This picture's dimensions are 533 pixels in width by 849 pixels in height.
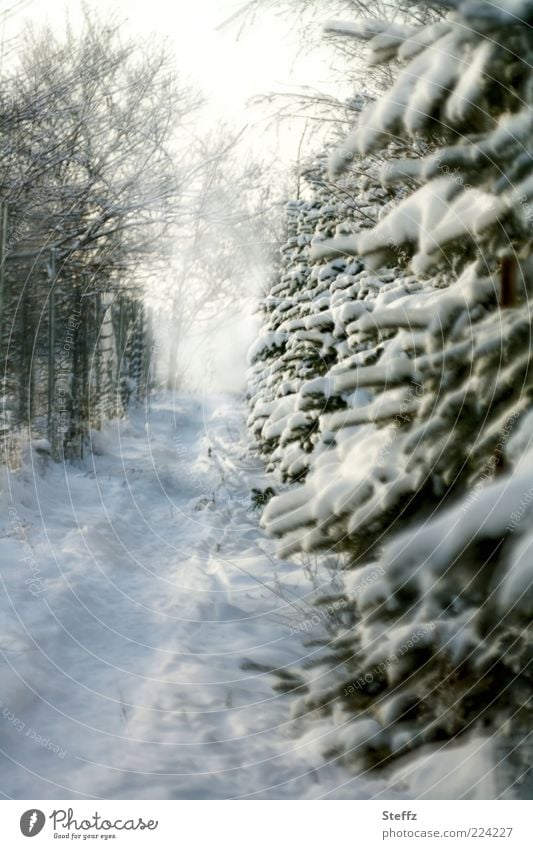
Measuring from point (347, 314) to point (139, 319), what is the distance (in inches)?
328

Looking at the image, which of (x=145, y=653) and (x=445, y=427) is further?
(x=145, y=653)

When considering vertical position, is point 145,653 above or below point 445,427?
below

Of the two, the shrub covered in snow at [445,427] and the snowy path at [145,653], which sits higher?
the shrub covered in snow at [445,427]

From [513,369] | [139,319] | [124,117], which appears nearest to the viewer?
[513,369]

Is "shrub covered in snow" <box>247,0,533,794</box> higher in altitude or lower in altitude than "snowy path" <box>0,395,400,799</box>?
higher

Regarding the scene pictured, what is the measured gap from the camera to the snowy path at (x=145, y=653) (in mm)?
2631

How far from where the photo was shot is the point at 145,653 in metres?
3.78

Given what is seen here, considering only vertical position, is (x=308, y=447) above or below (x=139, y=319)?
below

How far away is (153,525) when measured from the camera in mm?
6691

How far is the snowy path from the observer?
263cm

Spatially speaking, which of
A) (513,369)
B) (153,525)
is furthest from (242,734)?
(153,525)

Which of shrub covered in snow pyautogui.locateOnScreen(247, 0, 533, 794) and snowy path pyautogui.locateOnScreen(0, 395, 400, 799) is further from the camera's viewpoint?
snowy path pyautogui.locateOnScreen(0, 395, 400, 799)
